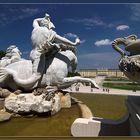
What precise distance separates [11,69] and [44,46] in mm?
1015

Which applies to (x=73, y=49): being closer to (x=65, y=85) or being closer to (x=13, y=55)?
(x=65, y=85)

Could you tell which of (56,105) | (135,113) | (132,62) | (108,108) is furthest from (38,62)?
(132,62)

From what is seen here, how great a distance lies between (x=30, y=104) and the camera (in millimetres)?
5422

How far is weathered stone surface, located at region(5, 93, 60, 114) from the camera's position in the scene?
5.39m

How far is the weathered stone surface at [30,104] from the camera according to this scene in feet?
17.7

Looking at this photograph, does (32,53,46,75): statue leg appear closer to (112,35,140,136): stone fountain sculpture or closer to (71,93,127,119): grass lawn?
(71,93,127,119): grass lawn

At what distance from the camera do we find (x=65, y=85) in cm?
661

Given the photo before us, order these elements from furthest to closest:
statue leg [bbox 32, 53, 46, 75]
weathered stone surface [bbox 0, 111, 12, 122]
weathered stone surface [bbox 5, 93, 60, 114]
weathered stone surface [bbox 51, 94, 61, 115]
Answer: statue leg [bbox 32, 53, 46, 75], weathered stone surface [bbox 51, 94, 61, 115], weathered stone surface [bbox 5, 93, 60, 114], weathered stone surface [bbox 0, 111, 12, 122]

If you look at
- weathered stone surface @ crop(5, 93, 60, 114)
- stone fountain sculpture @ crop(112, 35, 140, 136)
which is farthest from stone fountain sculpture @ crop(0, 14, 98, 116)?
stone fountain sculpture @ crop(112, 35, 140, 136)

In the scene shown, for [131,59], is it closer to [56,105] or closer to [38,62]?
[56,105]

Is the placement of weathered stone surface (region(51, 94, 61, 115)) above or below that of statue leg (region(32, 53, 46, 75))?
below

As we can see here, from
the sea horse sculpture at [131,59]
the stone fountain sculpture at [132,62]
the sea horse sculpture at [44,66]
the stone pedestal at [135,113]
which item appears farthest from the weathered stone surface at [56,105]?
the sea horse sculpture at [131,59]

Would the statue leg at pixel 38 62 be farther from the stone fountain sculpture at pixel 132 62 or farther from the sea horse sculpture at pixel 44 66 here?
the stone fountain sculpture at pixel 132 62

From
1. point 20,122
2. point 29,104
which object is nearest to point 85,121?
point 20,122
